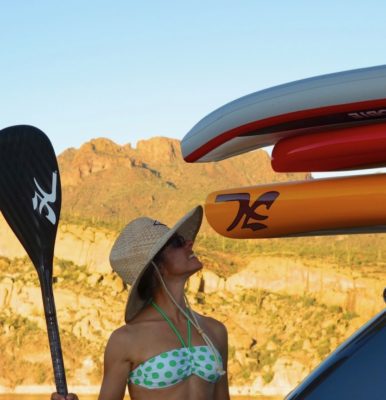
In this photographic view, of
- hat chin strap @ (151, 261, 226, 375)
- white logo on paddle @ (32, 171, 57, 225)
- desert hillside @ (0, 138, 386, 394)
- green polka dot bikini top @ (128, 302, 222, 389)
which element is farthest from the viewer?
desert hillside @ (0, 138, 386, 394)

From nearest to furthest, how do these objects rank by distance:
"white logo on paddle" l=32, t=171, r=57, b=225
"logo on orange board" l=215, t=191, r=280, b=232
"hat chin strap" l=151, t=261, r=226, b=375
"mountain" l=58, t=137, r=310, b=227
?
"logo on orange board" l=215, t=191, r=280, b=232 < "hat chin strap" l=151, t=261, r=226, b=375 < "white logo on paddle" l=32, t=171, r=57, b=225 < "mountain" l=58, t=137, r=310, b=227

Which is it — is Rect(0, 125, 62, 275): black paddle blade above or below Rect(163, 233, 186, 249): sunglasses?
above

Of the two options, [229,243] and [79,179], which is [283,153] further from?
[79,179]

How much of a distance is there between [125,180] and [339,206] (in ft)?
315

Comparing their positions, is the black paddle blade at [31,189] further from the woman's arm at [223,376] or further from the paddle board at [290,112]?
the paddle board at [290,112]

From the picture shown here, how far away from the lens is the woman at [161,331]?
11.1 ft

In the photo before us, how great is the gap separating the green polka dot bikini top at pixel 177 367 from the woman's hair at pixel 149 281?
0.73 ft

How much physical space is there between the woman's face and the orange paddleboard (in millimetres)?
589

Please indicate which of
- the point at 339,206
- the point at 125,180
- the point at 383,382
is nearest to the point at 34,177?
the point at 339,206

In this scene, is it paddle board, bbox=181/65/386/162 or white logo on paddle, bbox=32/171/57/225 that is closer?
paddle board, bbox=181/65/386/162

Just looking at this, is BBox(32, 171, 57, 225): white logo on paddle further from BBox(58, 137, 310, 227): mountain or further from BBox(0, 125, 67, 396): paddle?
BBox(58, 137, 310, 227): mountain

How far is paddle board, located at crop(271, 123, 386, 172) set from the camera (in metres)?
2.73

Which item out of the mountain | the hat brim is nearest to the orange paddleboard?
the hat brim

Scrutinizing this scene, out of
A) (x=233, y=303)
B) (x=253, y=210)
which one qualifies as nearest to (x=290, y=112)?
(x=253, y=210)
